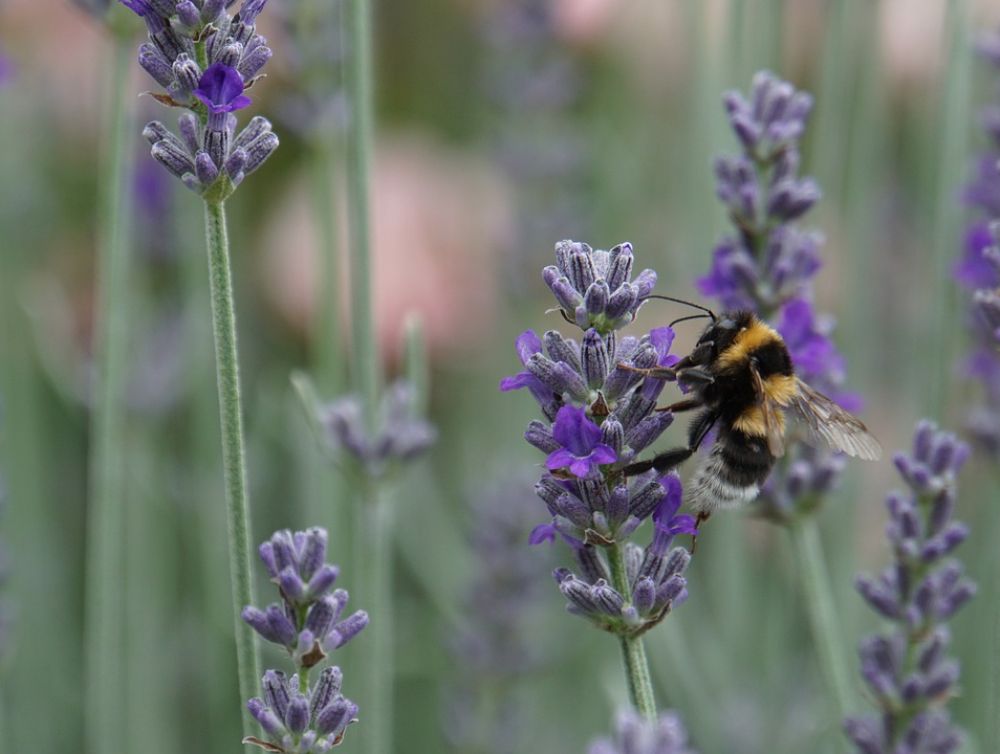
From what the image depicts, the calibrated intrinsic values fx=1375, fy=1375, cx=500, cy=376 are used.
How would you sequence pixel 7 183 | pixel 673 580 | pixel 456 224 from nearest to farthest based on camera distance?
pixel 673 580 < pixel 7 183 < pixel 456 224

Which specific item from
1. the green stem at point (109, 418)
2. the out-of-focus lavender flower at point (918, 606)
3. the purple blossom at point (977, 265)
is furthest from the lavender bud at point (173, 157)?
the purple blossom at point (977, 265)

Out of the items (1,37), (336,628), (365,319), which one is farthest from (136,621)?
(1,37)

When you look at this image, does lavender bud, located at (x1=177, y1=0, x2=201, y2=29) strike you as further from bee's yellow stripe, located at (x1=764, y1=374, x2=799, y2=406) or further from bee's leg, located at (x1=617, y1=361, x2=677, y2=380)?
bee's yellow stripe, located at (x1=764, y1=374, x2=799, y2=406)

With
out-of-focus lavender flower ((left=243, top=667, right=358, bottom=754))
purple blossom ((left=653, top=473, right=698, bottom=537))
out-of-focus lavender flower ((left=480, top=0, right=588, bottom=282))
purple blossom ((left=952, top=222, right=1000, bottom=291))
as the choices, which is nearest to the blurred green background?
out-of-focus lavender flower ((left=480, top=0, right=588, bottom=282))

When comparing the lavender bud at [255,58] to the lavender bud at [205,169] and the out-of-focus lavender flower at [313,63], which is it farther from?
the out-of-focus lavender flower at [313,63]

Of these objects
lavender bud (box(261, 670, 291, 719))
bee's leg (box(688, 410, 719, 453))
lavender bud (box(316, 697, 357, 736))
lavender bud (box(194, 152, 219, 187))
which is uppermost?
lavender bud (box(194, 152, 219, 187))

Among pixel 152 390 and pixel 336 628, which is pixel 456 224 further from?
pixel 336 628
